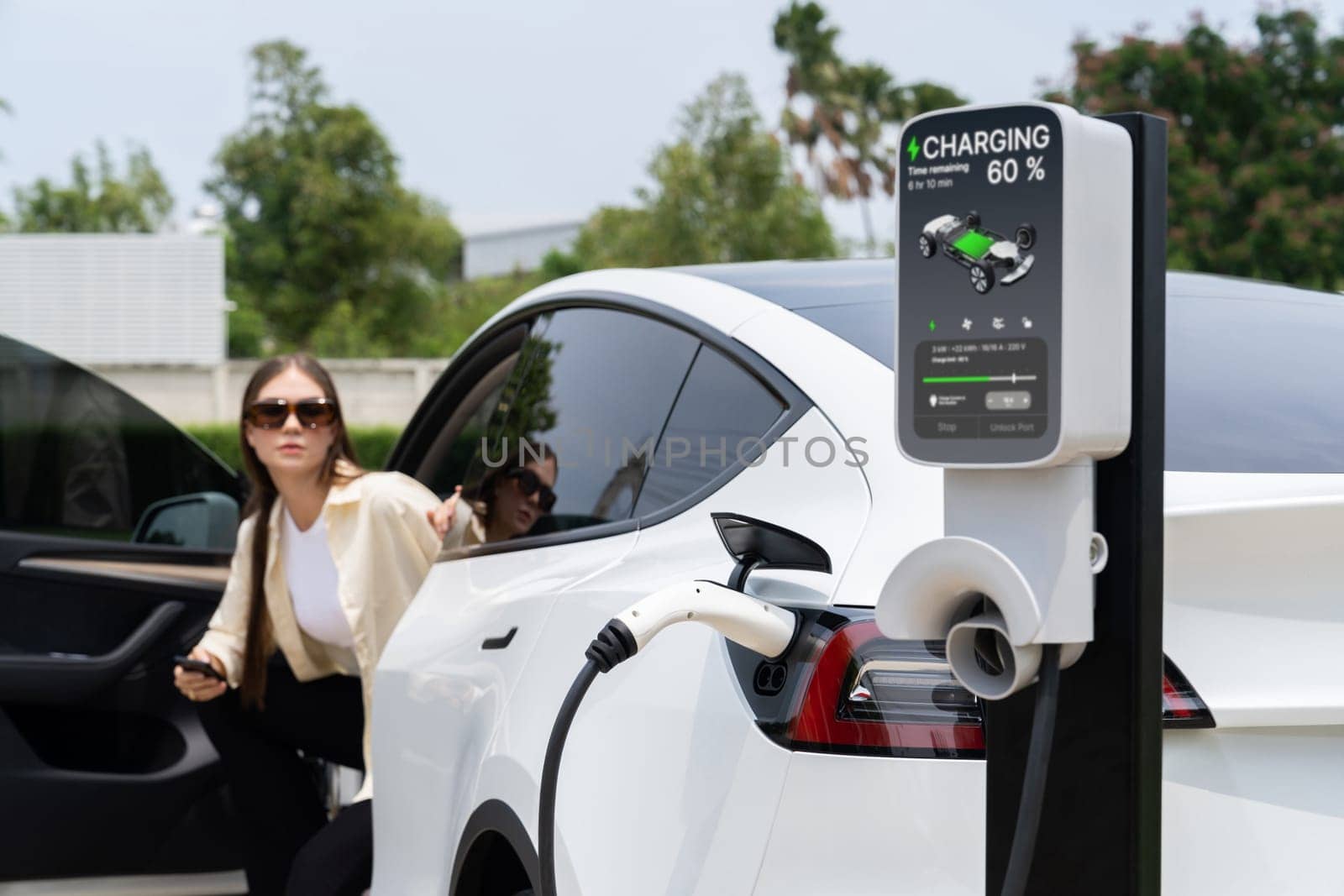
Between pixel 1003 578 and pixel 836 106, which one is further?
pixel 836 106

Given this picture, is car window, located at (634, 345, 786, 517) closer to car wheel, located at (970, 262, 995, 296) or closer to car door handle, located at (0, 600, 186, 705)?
car wheel, located at (970, 262, 995, 296)

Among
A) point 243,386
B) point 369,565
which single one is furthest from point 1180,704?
point 243,386

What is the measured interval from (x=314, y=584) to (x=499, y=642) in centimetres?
126

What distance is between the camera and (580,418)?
2488 mm

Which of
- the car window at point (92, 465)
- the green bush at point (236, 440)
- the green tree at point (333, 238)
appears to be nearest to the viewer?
the car window at point (92, 465)

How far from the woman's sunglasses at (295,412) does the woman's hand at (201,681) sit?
0.53 meters

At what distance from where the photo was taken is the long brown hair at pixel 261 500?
3.42m

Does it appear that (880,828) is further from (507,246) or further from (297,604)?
(507,246)

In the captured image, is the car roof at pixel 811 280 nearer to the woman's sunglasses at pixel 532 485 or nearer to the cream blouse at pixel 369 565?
the woman's sunglasses at pixel 532 485

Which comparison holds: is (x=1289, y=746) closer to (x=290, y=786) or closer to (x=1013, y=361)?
(x=1013, y=361)

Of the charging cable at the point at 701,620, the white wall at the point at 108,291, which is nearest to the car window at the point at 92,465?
the charging cable at the point at 701,620

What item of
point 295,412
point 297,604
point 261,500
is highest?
point 295,412

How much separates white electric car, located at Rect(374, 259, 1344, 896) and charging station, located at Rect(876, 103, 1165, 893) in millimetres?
117

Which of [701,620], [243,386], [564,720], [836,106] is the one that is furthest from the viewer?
[836,106]
